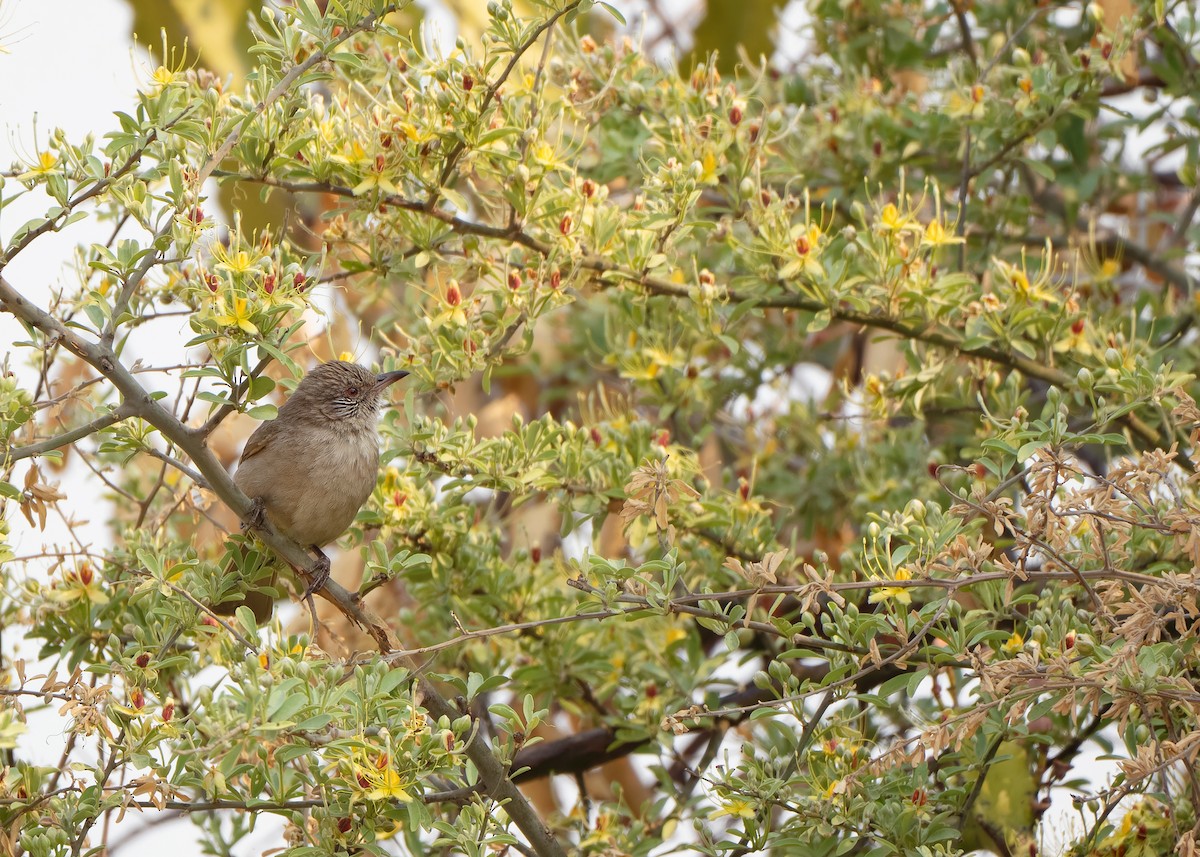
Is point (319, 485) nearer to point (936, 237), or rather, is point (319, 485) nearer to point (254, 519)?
point (254, 519)

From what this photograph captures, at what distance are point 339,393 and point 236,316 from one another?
1.84 meters

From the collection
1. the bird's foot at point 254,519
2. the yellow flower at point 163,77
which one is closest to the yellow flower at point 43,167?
the yellow flower at point 163,77

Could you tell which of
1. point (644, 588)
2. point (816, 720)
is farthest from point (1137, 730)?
point (644, 588)

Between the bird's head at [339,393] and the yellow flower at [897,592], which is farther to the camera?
the bird's head at [339,393]

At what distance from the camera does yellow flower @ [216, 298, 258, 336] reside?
3.04 meters

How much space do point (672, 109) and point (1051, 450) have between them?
2.01 m

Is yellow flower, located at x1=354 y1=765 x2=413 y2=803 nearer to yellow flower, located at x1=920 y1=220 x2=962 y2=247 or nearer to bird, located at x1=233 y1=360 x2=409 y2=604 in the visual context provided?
bird, located at x1=233 y1=360 x2=409 y2=604

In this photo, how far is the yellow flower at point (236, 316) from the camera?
304 cm

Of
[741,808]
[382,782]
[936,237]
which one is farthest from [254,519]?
[936,237]

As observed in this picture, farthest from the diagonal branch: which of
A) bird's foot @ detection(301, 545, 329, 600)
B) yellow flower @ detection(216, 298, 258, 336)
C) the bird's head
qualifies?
the bird's head

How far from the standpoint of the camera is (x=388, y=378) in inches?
167

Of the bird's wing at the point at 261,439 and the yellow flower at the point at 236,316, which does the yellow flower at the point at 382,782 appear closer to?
the yellow flower at the point at 236,316

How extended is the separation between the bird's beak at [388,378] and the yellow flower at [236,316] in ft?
3.59

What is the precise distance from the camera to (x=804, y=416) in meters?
5.43
